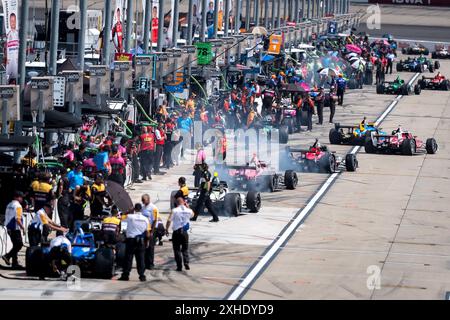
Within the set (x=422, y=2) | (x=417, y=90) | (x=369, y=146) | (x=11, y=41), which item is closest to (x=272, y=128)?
(x=369, y=146)

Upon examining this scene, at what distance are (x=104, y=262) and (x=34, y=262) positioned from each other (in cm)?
126

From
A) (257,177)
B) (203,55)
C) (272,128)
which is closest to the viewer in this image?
(257,177)

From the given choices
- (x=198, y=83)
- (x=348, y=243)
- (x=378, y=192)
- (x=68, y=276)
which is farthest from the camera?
(x=198, y=83)

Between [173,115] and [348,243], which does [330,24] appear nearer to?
[173,115]

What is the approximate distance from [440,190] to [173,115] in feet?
29.4

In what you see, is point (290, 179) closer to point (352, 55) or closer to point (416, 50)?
point (352, 55)

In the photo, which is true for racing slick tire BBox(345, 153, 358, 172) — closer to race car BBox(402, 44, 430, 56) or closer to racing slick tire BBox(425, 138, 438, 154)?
racing slick tire BBox(425, 138, 438, 154)

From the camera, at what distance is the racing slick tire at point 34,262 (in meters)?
24.8

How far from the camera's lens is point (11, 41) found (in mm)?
32500

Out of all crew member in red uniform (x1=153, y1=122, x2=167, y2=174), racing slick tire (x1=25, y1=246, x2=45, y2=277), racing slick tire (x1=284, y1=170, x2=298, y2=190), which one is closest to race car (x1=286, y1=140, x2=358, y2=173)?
racing slick tire (x1=284, y1=170, x2=298, y2=190)

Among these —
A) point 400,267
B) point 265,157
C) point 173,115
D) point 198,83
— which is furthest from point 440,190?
point 198,83

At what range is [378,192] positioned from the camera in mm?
37562

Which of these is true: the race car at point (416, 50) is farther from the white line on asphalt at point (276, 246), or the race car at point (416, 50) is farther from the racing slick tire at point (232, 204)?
the racing slick tire at point (232, 204)

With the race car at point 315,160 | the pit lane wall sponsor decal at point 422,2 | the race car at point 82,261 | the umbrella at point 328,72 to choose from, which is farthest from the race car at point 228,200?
the pit lane wall sponsor decal at point 422,2
